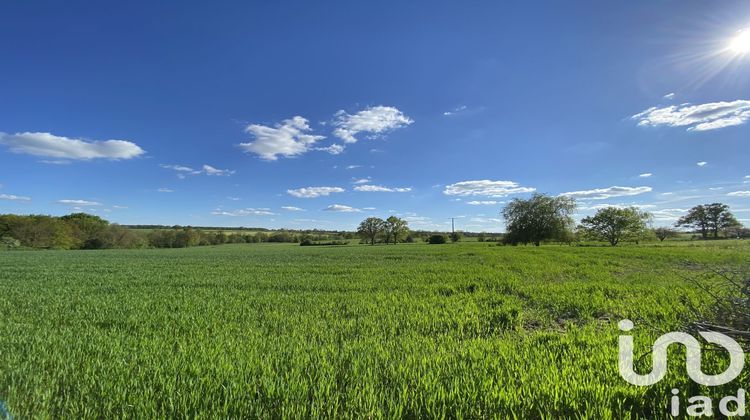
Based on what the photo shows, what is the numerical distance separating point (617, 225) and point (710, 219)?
42.0m

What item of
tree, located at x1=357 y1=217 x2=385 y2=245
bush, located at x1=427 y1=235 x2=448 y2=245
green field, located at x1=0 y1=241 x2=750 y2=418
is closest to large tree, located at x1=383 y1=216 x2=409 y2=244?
tree, located at x1=357 y1=217 x2=385 y2=245

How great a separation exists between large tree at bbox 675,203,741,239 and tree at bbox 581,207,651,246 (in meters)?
27.0

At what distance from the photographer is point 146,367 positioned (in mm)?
4660

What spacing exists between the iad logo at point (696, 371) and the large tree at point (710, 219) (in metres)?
122

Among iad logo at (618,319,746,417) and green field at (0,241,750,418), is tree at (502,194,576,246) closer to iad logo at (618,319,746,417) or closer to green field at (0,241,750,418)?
green field at (0,241,750,418)

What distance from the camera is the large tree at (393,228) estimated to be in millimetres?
122875

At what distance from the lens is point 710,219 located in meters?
94.5

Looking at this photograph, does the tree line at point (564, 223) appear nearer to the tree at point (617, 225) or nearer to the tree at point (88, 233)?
the tree at point (617, 225)

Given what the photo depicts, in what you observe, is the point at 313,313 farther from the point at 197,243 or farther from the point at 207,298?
the point at 197,243

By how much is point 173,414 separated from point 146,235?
108732 mm

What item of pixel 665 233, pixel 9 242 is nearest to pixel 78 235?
pixel 9 242

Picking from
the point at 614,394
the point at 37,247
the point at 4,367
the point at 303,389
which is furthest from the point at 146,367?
the point at 37,247

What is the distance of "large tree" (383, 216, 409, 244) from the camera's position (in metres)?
123

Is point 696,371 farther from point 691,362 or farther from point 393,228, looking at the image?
point 393,228
